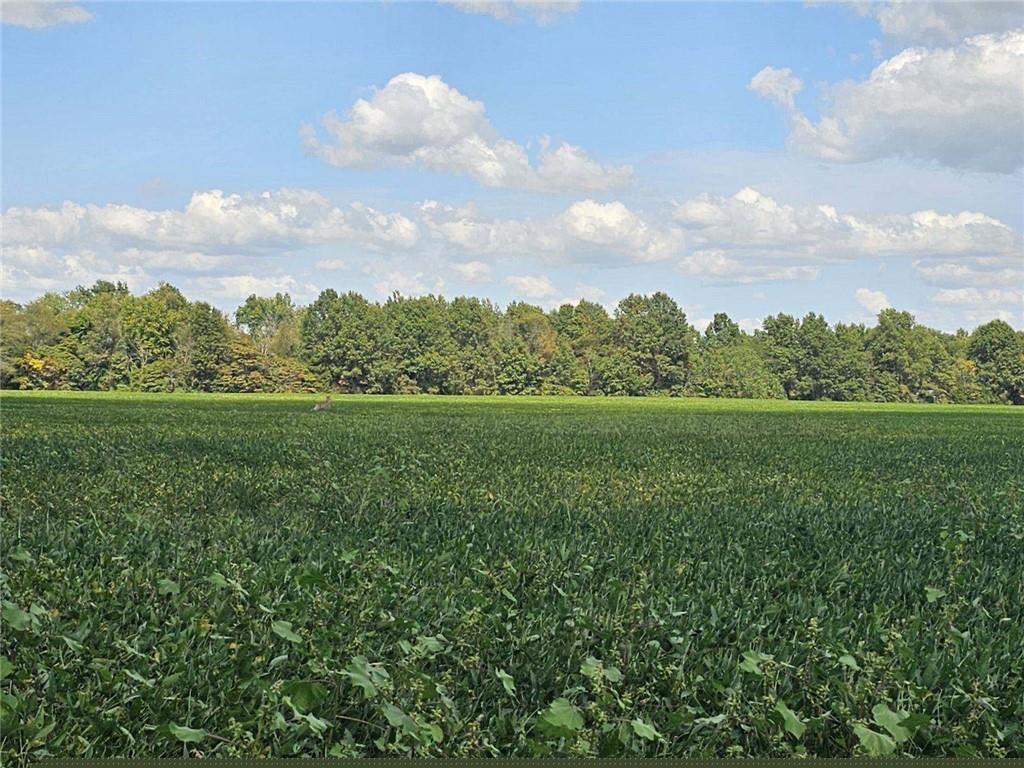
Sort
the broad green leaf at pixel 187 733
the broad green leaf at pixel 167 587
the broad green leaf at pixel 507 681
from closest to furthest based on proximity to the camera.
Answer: the broad green leaf at pixel 187 733 < the broad green leaf at pixel 507 681 < the broad green leaf at pixel 167 587

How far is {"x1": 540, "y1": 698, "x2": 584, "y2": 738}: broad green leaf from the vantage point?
4.27m

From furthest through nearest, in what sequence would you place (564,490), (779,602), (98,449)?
(98,449), (564,490), (779,602)

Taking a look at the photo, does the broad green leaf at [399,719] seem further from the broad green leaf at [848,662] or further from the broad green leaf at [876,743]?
the broad green leaf at [848,662]

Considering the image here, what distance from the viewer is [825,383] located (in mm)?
108062

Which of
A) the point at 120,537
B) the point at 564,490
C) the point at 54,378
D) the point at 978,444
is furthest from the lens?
the point at 54,378

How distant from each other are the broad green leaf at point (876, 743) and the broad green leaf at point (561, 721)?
3.90 feet

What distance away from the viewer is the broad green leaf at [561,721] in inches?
168

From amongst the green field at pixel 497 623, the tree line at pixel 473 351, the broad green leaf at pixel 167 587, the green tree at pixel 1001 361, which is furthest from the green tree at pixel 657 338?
the broad green leaf at pixel 167 587

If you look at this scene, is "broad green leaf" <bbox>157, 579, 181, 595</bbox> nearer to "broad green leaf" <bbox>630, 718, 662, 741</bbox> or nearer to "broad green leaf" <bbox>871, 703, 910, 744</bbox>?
"broad green leaf" <bbox>630, 718, 662, 741</bbox>

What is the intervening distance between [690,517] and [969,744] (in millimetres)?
5788

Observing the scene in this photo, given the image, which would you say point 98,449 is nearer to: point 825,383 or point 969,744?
point 969,744

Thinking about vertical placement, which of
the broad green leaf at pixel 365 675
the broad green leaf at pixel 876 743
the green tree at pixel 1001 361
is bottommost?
the broad green leaf at pixel 876 743

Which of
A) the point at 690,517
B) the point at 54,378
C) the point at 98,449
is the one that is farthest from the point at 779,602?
the point at 54,378

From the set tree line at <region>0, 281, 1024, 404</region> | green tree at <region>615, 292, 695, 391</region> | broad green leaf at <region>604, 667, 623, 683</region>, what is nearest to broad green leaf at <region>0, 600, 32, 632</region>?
broad green leaf at <region>604, 667, 623, 683</region>
